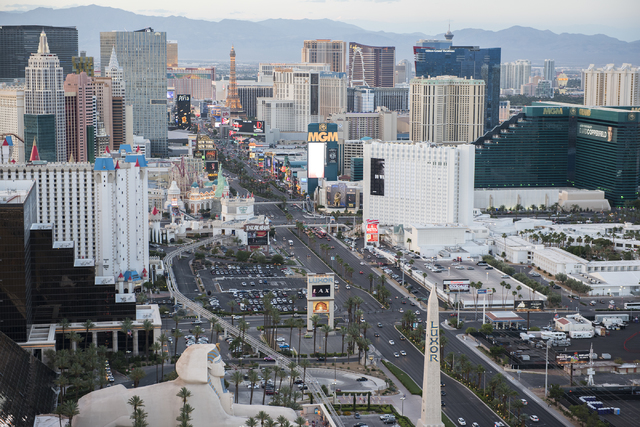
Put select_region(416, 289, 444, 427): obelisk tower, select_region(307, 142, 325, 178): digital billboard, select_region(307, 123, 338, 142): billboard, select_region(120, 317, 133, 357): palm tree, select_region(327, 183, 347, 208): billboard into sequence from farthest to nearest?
select_region(307, 123, 338, 142): billboard < select_region(307, 142, 325, 178): digital billboard < select_region(327, 183, 347, 208): billboard < select_region(120, 317, 133, 357): palm tree < select_region(416, 289, 444, 427): obelisk tower

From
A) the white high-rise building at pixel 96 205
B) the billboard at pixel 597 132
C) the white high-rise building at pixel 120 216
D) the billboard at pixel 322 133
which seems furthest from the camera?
the billboard at pixel 322 133

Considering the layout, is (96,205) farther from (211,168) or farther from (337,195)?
(211,168)

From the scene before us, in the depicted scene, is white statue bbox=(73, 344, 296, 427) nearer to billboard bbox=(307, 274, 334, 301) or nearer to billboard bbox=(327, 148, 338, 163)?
billboard bbox=(307, 274, 334, 301)

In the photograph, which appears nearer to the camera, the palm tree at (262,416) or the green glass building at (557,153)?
the palm tree at (262,416)

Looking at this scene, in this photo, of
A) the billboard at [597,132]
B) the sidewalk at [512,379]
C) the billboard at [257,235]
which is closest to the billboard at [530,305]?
the sidewalk at [512,379]

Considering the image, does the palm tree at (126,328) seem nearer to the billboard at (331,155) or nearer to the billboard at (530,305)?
the billboard at (530,305)

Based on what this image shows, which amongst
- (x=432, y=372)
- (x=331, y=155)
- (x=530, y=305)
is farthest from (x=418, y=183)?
(x=432, y=372)

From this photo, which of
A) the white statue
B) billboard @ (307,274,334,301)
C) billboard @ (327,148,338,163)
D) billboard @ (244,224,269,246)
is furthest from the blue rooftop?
billboard @ (327,148,338,163)
